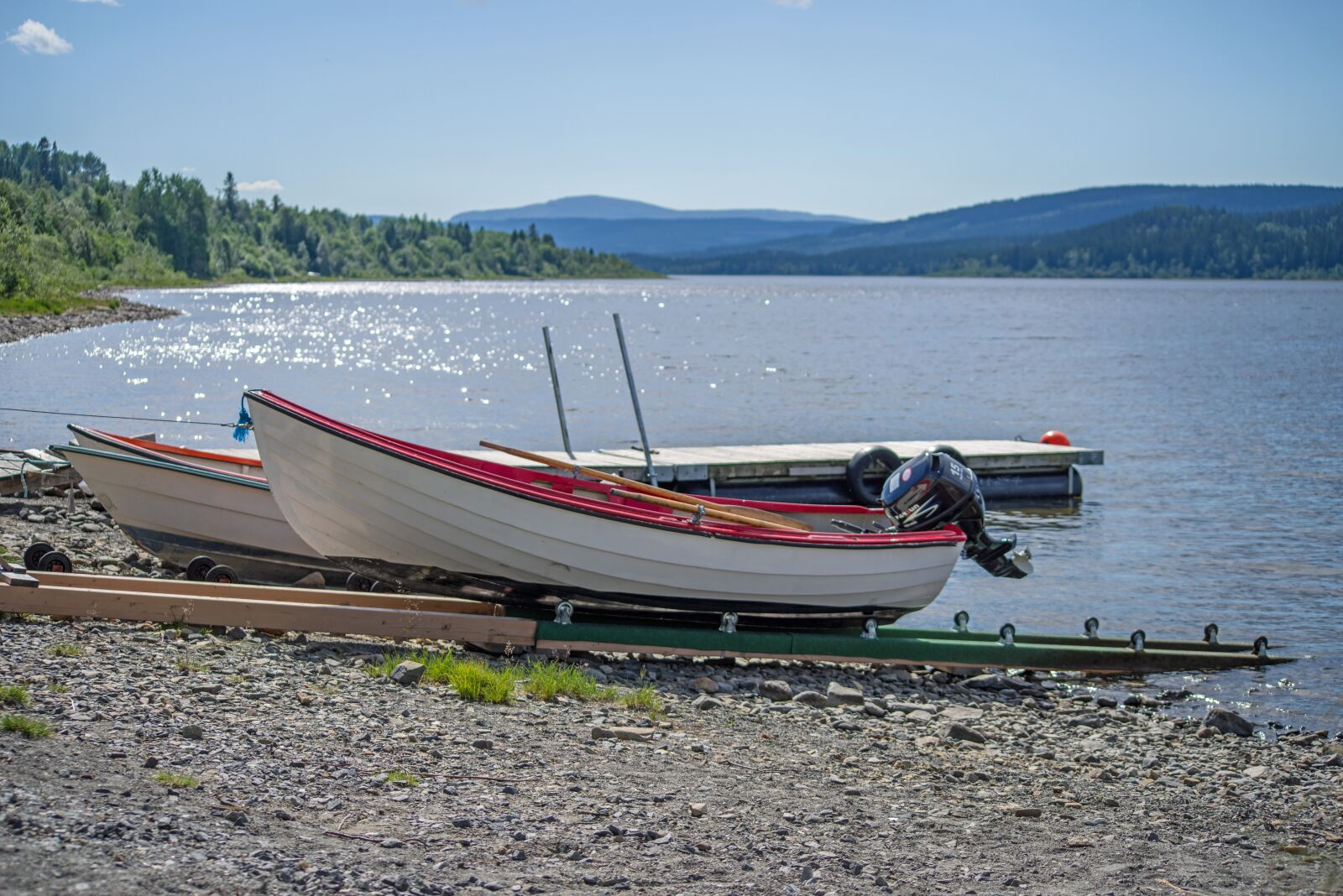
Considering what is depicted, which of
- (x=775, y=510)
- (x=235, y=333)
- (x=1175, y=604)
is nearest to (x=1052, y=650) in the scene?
(x=775, y=510)

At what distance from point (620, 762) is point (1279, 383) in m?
53.7

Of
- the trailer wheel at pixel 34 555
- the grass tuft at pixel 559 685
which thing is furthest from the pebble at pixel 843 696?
the trailer wheel at pixel 34 555

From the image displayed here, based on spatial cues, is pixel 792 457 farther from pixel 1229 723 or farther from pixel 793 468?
pixel 1229 723

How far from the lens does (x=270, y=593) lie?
10805 mm

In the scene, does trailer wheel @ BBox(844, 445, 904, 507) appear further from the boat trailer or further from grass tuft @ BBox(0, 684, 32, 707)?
grass tuft @ BBox(0, 684, 32, 707)

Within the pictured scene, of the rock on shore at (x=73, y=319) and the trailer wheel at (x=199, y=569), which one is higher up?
the rock on shore at (x=73, y=319)

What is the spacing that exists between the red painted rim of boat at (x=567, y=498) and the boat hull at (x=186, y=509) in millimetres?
1718

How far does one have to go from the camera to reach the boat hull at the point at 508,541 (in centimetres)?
1095

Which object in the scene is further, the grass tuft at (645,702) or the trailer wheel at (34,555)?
the trailer wheel at (34,555)

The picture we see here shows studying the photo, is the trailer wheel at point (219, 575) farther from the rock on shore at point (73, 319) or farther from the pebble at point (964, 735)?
the rock on shore at point (73, 319)

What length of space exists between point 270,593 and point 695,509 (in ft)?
11.9

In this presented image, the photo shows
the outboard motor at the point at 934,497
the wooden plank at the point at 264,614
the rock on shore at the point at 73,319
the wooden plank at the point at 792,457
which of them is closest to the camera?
the wooden plank at the point at 264,614

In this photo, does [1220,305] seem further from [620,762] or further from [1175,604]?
[620,762]

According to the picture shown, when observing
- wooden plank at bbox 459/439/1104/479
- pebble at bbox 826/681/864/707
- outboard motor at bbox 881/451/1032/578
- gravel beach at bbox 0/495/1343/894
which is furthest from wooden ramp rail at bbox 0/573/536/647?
wooden plank at bbox 459/439/1104/479
